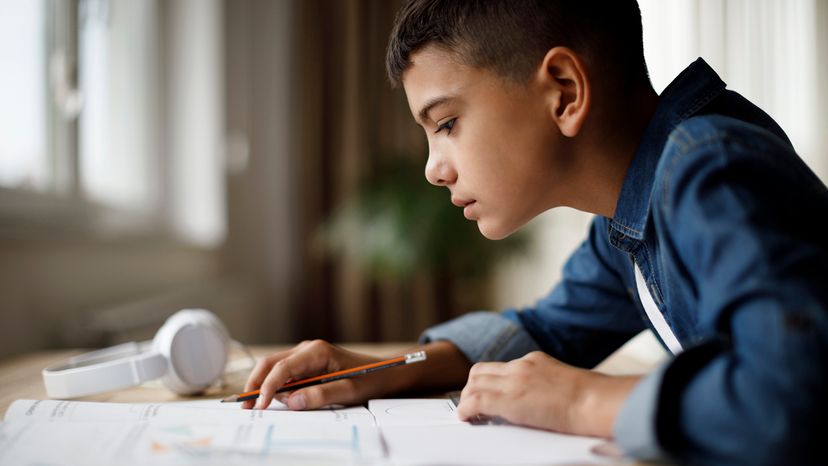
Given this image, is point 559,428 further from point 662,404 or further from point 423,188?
point 423,188

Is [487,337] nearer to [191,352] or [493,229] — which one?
[493,229]

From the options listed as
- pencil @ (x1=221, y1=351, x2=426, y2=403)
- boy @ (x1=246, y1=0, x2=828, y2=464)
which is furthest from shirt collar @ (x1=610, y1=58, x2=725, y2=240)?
pencil @ (x1=221, y1=351, x2=426, y2=403)

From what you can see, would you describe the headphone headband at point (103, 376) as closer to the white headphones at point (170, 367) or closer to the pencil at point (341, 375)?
the white headphones at point (170, 367)

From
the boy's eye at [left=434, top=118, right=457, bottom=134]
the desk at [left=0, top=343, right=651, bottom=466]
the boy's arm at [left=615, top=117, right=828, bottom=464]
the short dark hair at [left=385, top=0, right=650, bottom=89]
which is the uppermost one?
the short dark hair at [left=385, top=0, right=650, bottom=89]

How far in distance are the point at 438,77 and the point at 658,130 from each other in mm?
243

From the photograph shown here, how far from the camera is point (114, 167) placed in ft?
7.28

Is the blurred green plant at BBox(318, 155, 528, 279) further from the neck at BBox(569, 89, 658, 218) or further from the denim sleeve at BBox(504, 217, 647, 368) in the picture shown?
the neck at BBox(569, 89, 658, 218)

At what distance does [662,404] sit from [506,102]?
1.25 feet

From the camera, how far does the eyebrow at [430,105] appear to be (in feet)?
2.54

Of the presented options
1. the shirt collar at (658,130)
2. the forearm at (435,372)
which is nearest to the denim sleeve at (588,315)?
the forearm at (435,372)

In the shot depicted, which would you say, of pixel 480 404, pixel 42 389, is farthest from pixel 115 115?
pixel 480 404

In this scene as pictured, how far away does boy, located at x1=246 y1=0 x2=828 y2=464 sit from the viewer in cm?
46

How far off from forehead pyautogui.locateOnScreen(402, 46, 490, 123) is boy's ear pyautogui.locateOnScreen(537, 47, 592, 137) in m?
0.07

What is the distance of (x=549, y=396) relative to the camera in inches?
22.4
